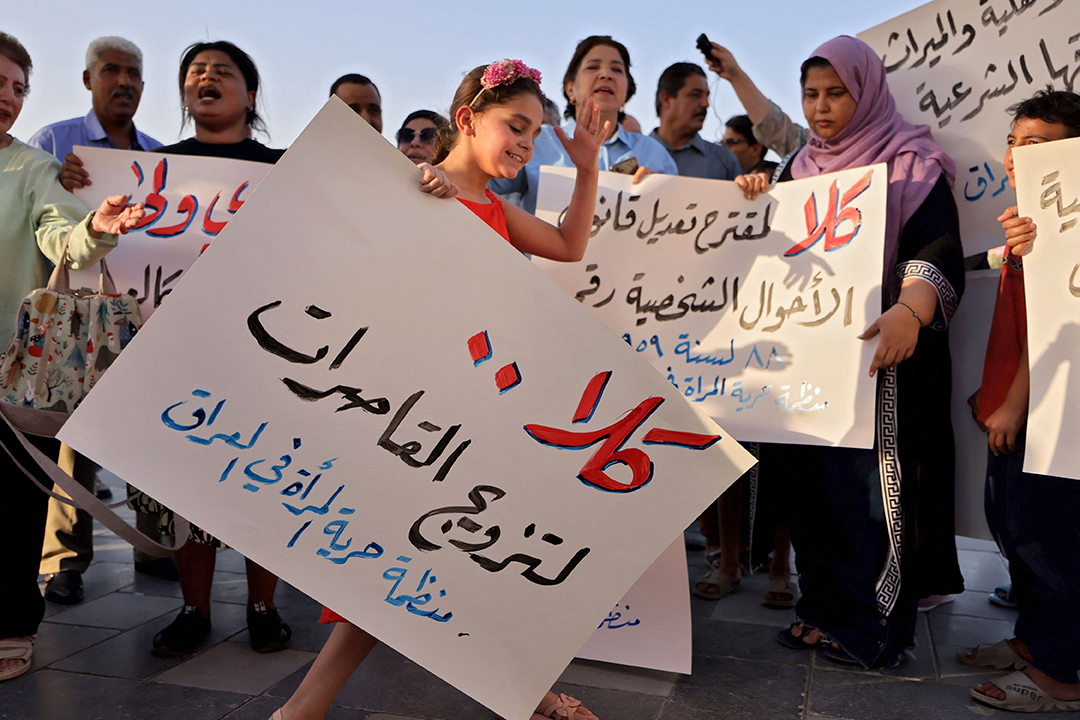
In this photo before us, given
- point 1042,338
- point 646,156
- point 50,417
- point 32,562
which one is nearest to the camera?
point 1042,338

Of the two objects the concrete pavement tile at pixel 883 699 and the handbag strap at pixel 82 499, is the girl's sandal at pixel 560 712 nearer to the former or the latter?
the concrete pavement tile at pixel 883 699

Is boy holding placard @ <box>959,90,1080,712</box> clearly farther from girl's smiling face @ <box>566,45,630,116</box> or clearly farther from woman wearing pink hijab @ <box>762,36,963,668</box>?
girl's smiling face @ <box>566,45,630,116</box>

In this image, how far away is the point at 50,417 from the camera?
7.77 feet

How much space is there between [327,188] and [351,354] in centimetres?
34

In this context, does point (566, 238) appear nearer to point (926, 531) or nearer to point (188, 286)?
point (188, 286)

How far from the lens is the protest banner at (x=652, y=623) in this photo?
2461mm

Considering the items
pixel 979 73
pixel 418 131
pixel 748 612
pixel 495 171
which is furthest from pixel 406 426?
pixel 418 131

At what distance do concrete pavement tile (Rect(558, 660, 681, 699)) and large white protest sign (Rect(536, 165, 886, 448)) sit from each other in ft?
2.55

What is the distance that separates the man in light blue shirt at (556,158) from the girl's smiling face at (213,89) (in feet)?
3.13

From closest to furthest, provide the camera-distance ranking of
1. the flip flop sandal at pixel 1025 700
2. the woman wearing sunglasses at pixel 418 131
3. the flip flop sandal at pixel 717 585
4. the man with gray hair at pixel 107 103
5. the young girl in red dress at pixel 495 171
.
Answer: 1. the young girl in red dress at pixel 495 171
2. the flip flop sandal at pixel 1025 700
3. the flip flop sandal at pixel 717 585
4. the man with gray hair at pixel 107 103
5. the woman wearing sunglasses at pixel 418 131

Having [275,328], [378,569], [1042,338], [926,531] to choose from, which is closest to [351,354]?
[275,328]

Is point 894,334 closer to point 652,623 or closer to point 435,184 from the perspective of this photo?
point 652,623

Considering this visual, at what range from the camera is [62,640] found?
2.76 meters

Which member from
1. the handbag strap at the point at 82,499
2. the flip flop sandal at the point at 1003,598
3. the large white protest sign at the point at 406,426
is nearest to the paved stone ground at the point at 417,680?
the flip flop sandal at the point at 1003,598
